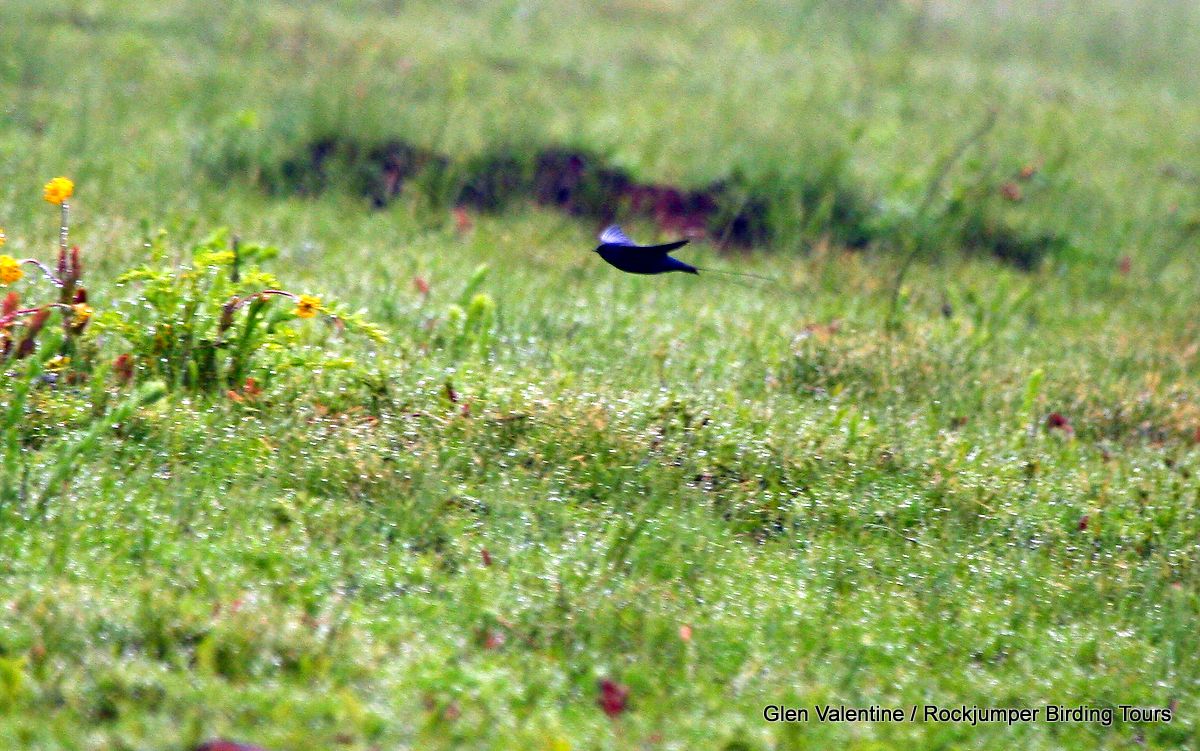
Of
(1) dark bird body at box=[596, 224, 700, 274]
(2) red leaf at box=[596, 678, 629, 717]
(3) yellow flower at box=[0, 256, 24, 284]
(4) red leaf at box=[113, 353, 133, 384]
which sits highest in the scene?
(1) dark bird body at box=[596, 224, 700, 274]

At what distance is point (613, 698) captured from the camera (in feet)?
10.0

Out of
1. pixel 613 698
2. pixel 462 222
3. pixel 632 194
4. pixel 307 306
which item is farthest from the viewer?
pixel 632 194

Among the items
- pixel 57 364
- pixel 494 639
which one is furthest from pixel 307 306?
pixel 494 639

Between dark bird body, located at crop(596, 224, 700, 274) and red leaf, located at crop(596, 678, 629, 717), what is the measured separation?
1.65m

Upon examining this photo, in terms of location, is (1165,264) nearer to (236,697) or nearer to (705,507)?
(705,507)

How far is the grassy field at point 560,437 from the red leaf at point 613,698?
0.04ft

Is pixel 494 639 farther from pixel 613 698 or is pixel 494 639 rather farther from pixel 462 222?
pixel 462 222

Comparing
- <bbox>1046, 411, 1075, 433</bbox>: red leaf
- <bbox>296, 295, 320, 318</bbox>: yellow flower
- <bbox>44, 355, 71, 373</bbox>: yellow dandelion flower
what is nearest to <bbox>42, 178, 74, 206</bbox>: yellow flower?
<bbox>44, 355, 71, 373</bbox>: yellow dandelion flower

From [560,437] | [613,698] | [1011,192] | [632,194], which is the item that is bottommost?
[613,698]

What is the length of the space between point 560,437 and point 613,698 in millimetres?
1328

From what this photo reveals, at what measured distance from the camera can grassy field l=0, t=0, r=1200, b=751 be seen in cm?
306

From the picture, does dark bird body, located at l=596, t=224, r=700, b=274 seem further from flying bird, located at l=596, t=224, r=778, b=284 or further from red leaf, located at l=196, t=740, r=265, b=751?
red leaf, located at l=196, t=740, r=265, b=751

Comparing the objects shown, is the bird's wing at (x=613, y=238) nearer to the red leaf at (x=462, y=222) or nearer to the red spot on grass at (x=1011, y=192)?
the red leaf at (x=462, y=222)

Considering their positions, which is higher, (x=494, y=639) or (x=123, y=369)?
(x=123, y=369)
